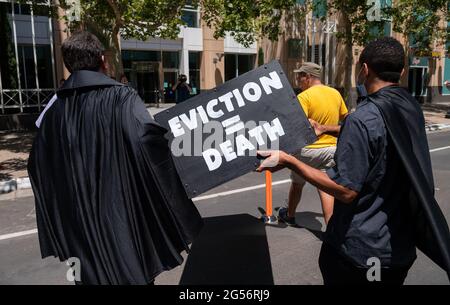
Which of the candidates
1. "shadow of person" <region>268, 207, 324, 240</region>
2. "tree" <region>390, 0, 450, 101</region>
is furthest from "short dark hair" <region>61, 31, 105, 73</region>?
"tree" <region>390, 0, 450, 101</region>

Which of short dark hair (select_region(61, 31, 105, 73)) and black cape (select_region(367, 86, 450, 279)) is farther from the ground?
short dark hair (select_region(61, 31, 105, 73))

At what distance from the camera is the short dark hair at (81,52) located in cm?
217

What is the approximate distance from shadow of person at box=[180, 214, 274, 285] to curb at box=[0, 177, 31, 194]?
4113mm

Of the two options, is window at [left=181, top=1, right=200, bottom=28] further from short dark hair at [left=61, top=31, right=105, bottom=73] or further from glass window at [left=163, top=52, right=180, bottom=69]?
short dark hair at [left=61, top=31, right=105, bottom=73]

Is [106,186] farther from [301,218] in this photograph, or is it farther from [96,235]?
[301,218]

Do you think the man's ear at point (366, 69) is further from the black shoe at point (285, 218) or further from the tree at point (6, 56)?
the tree at point (6, 56)

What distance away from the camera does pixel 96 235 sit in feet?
6.95

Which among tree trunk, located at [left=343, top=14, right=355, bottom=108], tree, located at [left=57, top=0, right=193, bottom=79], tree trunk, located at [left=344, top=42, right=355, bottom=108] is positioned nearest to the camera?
tree, located at [left=57, top=0, right=193, bottom=79]

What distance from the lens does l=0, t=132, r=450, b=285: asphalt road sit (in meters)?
3.80

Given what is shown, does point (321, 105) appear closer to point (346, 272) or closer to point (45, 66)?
point (346, 272)

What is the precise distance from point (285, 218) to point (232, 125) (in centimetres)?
277

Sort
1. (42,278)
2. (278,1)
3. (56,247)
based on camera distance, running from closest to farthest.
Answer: (56,247) → (42,278) → (278,1)
